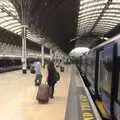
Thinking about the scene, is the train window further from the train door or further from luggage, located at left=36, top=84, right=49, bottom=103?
luggage, located at left=36, top=84, right=49, bottom=103

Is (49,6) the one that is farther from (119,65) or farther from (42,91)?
(119,65)

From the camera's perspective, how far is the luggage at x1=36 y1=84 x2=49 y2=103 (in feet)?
61.6

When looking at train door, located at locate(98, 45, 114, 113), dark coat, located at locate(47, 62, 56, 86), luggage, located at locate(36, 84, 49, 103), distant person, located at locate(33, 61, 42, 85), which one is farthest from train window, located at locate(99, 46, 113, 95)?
distant person, located at locate(33, 61, 42, 85)

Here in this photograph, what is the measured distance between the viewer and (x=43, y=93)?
1881 cm

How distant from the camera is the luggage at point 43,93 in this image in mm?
18766

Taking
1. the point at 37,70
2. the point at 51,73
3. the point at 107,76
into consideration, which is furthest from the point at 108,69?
the point at 37,70

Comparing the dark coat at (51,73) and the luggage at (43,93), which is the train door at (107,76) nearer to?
the luggage at (43,93)

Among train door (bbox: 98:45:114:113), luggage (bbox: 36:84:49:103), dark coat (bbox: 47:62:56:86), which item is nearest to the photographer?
train door (bbox: 98:45:114:113)

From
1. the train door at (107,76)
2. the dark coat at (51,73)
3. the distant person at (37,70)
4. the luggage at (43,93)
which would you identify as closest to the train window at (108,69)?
the train door at (107,76)

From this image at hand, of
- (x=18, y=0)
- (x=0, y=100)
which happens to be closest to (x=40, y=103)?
(x=0, y=100)

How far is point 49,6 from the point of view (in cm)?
4688

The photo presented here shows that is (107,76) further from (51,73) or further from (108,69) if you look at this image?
(51,73)

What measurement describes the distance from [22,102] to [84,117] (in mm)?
6060

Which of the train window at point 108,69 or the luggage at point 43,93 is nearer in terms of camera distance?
the train window at point 108,69
